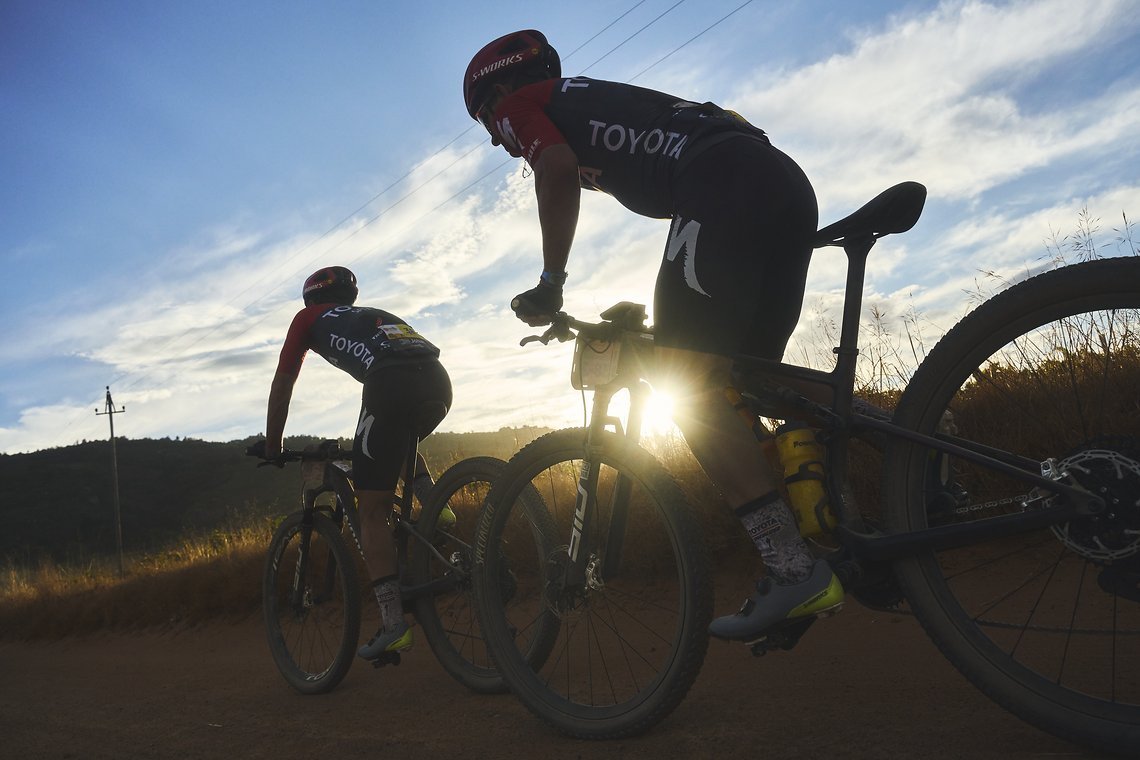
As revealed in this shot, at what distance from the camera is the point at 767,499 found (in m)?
2.18

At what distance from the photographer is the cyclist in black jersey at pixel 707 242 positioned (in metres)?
2.17

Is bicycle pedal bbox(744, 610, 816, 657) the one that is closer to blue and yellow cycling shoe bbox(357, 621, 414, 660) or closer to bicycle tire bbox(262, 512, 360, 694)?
blue and yellow cycling shoe bbox(357, 621, 414, 660)

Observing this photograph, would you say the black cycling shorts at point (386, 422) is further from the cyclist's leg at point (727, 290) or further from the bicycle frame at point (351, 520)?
the cyclist's leg at point (727, 290)

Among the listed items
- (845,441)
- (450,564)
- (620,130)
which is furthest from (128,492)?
(845,441)

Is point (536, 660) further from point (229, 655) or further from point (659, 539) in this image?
point (229, 655)

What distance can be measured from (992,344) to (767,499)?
723 millimetres

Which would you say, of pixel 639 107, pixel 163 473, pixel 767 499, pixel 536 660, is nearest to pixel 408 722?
pixel 536 660

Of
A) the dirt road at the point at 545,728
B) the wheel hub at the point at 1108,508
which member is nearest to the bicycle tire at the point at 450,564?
the dirt road at the point at 545,728

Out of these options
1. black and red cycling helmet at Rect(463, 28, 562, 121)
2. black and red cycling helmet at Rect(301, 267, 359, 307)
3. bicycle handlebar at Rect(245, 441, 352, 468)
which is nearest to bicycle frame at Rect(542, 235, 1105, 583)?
black and red cycling helmet at Rect(463, 28, 562, 121)

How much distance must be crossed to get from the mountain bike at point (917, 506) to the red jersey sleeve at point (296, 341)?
200 centimetres

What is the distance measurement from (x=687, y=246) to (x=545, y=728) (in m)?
1.80

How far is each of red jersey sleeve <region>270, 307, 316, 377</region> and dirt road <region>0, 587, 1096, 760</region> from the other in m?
1.84

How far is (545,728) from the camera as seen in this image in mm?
2775

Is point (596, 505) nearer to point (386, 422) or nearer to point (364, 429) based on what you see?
point (386, 422)
